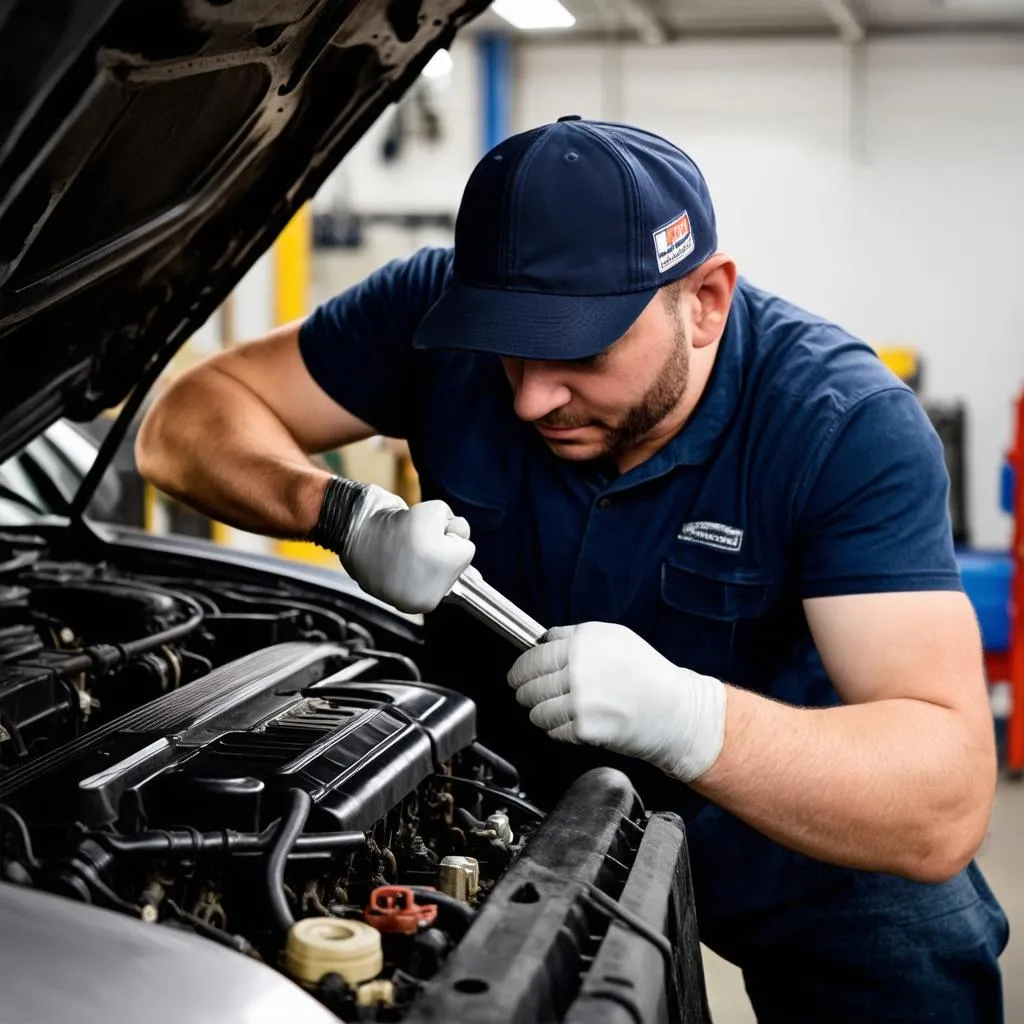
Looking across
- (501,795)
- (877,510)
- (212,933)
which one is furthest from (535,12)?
(212,933)

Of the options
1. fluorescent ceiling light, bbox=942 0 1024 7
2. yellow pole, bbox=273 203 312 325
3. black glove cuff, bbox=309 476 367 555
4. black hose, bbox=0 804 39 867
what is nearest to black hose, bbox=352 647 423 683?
black glove cuff, bbox=309 476 367 555

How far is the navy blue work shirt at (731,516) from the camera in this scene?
1636mm

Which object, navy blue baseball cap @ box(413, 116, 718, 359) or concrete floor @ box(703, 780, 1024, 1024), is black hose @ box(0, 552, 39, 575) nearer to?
navy blue baseball cap @ box(413, 116, 718, 359)

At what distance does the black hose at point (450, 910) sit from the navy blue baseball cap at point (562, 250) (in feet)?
1.98

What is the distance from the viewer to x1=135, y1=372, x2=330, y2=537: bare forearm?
1868 mm

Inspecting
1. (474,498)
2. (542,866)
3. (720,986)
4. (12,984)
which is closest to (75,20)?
(12,984)

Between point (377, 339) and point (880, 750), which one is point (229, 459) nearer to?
point (377, 339)

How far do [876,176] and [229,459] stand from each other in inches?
273

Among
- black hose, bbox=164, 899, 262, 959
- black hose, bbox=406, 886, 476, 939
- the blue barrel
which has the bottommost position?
the blue barrel

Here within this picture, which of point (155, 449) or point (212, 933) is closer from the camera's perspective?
point (212, 933)

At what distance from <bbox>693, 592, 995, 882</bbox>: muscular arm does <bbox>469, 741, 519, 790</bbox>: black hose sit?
252 millimetres

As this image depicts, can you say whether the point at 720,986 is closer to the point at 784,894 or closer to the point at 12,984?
the point at 784,894

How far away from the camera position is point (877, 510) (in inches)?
63.4

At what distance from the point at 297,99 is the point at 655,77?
7146mm
